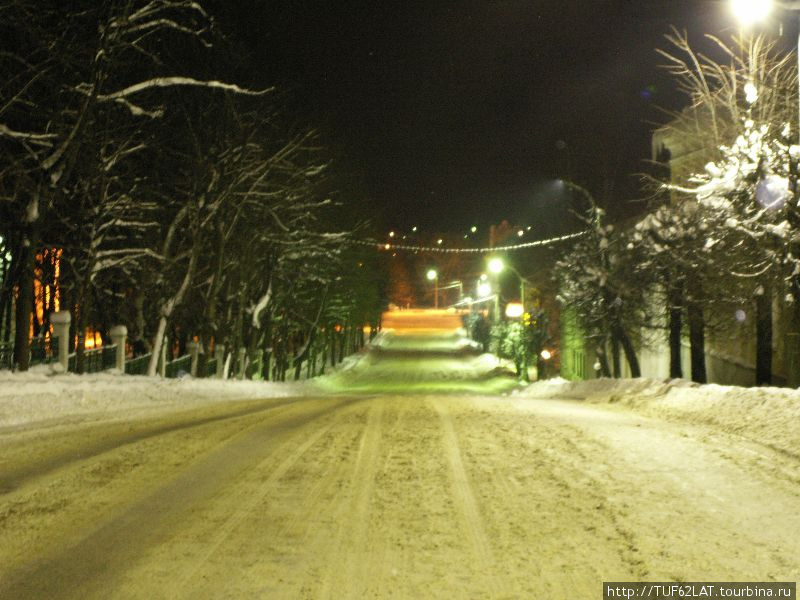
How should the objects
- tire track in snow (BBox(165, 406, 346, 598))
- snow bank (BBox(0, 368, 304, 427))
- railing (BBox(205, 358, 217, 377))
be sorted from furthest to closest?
railing (BBox(205, 358, 217, 377)), snow bank (BBox(0, 368, 304, 427)), tire track in snow (BBox(165, 406, 346, 598))

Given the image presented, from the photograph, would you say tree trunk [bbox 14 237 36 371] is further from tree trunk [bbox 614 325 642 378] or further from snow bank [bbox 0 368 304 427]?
tree trunk [bbox 614 325 642 378]

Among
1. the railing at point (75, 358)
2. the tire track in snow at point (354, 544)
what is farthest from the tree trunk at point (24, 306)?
the tire track in snow at point (354, 544)

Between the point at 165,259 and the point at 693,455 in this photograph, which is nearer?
the point at 693,455

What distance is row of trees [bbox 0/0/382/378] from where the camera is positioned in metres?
19.4

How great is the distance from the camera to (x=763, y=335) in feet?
64.1

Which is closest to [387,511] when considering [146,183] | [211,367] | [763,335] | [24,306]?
[24,306]

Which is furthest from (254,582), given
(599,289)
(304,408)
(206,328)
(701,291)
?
(206,328)

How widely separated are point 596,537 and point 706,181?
1384 centimetres

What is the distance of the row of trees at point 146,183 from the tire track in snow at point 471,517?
12.0m

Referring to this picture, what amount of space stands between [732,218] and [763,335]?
3.83m

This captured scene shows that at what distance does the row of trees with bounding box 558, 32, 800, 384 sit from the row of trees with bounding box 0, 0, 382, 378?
1104cm

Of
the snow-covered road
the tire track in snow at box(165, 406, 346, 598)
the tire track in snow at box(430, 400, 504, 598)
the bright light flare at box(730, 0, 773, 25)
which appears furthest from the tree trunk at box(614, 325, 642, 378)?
the tire track in snow at box(165, 406, 346, 598)

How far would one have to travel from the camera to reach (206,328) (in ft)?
108

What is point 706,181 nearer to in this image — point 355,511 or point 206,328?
point 355,511
